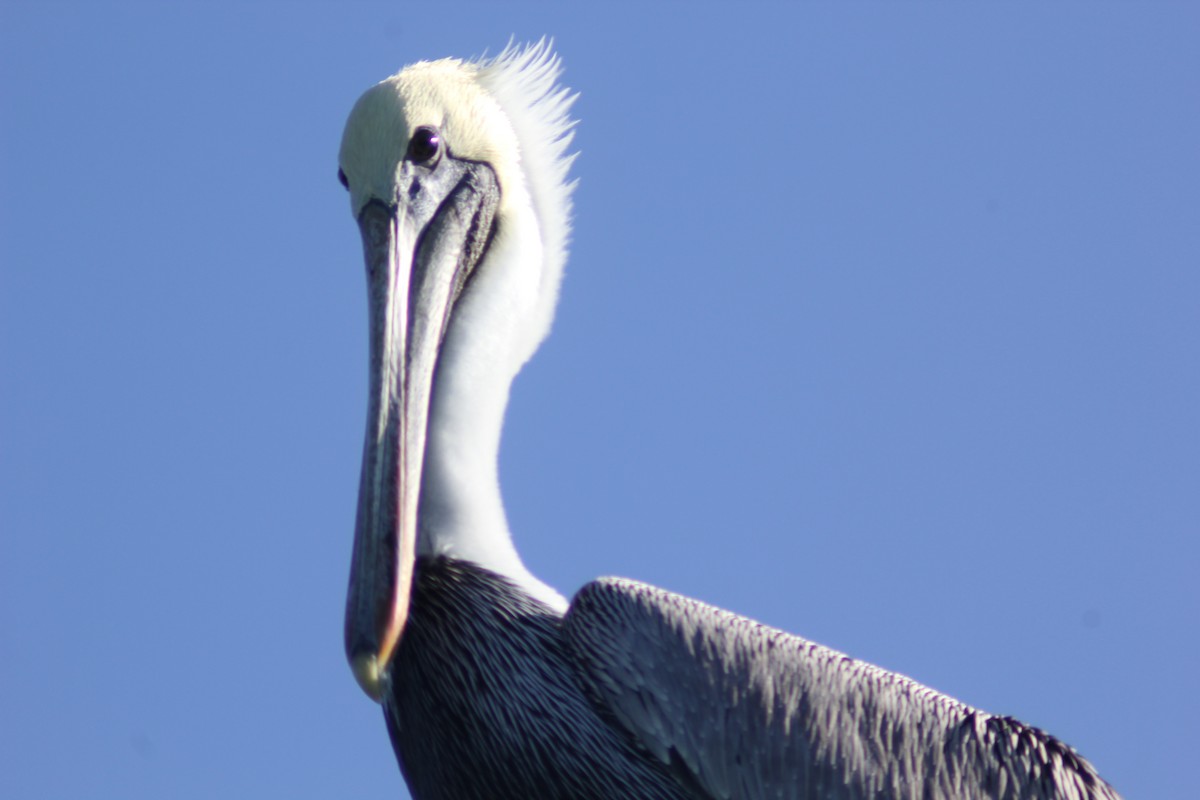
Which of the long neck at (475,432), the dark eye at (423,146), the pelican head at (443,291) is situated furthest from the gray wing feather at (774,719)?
the dark eye at (423,146)

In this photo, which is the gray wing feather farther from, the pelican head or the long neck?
the pelican head

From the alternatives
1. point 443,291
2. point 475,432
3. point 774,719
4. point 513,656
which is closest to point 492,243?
point 443,291

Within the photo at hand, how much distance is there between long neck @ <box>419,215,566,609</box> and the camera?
5.90 metres

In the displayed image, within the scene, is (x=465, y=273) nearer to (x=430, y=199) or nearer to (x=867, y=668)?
(x=430, y=199)

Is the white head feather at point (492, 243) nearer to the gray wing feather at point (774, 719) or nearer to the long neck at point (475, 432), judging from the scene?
the long neck at point (475, 432)

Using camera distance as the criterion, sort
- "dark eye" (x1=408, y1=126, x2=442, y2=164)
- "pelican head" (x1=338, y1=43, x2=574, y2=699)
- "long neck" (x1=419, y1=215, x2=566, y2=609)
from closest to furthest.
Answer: "pelican head" (x1=338, y1=43, x2=574, y2=699)
"long neck" (x1=419, y1=215, x2=566, y2=609)
"dark eye" (x1=408, y1=126, x2=442, y2=164)

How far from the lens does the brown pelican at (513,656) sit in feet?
18.1

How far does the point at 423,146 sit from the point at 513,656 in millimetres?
1797

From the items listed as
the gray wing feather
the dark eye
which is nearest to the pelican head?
the dark eye

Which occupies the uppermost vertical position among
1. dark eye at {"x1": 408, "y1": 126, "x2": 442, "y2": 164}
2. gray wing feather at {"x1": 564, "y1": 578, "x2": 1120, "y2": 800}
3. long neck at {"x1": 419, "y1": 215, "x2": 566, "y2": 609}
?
dark eye at {"x1": 408, "y1": 126, "x2": 442, "y2": 164}

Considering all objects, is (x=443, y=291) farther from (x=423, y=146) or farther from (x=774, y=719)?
(x=774, y=719)

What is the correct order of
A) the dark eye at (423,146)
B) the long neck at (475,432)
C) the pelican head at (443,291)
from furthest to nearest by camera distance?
the dark eye at (423,146) < the long neck at (475,432) < the pelican head at (443,291)

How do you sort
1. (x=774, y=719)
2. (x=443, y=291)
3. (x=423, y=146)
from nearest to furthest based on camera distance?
(x=774, y=719), (x=443, y=291), (x=423, y=146)

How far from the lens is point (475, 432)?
Result: 19.7 ft
